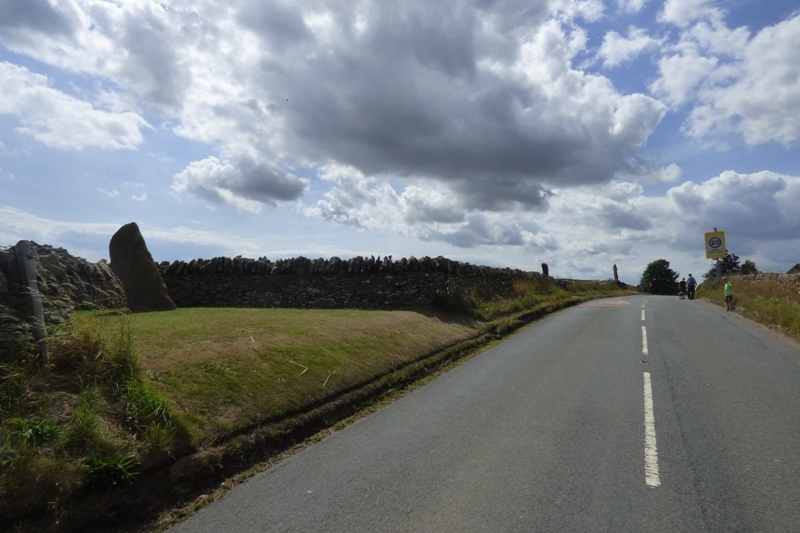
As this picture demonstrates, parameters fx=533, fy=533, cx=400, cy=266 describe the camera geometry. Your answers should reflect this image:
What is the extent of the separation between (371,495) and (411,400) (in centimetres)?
390

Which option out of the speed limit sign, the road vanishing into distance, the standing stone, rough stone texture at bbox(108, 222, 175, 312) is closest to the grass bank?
the standing stone

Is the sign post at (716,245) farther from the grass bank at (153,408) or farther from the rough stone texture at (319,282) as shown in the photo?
the grass bank at (153,408)

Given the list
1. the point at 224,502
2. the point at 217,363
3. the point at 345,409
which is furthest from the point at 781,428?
the point at 217,363

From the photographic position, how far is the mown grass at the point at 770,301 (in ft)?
55.9

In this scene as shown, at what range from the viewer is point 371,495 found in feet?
16.7

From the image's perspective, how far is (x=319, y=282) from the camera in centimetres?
2064

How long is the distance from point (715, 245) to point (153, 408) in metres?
46.8

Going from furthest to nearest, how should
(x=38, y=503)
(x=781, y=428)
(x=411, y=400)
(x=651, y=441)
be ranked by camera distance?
(x=411, y=400) < (x=781, y=428) < (x=651, y=441) < (x=38, y=503)

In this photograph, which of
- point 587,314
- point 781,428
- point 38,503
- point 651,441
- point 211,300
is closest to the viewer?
point 38,503

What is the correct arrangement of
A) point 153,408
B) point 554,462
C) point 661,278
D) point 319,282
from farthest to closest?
1. point 661,278
2. point 319,282
3. point 153,408
4. point 554,462

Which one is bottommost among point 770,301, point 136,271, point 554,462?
point 554,462

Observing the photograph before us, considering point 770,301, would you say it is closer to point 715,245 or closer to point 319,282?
point 319,282

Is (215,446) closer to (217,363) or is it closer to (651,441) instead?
(217,363)

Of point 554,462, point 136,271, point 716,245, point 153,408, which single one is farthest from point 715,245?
point 153,408
